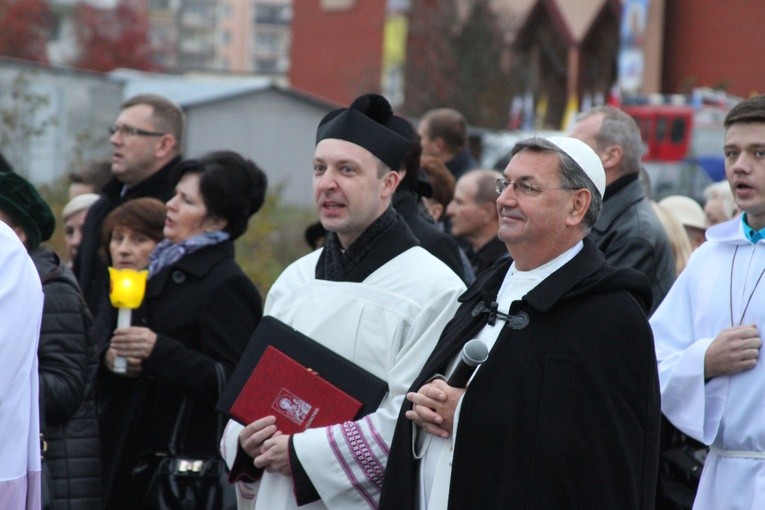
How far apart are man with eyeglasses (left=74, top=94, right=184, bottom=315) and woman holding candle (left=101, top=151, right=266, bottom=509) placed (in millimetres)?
1241

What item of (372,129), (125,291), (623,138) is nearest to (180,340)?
(125,291)

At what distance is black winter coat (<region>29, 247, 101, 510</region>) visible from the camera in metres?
5.41

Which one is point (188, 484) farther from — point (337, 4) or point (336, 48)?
point (337, 4)

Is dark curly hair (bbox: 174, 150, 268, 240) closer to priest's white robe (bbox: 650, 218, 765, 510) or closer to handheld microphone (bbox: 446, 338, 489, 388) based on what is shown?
priest's white robe (bbox: 650, 218, 765, 510)

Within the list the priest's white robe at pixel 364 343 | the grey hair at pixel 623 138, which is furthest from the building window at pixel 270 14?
the priest's white robe at pixel 364 343

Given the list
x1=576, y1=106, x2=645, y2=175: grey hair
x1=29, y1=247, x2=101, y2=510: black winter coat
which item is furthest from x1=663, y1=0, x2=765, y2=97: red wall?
x1=29, y1=247, x2=101, y2=510: black winter coat

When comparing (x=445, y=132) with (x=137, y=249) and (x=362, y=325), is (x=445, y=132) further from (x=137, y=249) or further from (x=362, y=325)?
(x=362, y=325)

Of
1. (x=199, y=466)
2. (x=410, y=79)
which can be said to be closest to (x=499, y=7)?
(x=410, y=79)

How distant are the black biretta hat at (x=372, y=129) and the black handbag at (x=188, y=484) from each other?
4.48 feet

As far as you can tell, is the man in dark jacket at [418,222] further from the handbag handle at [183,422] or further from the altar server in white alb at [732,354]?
the altar server in white alb at [732,354]

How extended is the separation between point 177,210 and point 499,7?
48.9m

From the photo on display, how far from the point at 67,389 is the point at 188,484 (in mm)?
742

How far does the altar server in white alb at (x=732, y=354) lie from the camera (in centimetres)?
478

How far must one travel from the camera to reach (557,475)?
13.4ft
